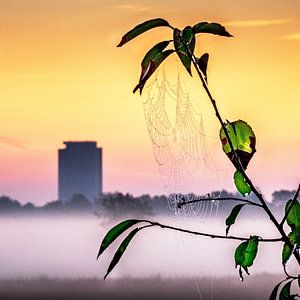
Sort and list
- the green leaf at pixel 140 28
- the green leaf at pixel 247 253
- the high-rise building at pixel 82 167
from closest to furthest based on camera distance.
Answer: the green leaf at pixel 140 28 → the green leaf at pixel 247 253 → the high-rise building at pixel 82 167

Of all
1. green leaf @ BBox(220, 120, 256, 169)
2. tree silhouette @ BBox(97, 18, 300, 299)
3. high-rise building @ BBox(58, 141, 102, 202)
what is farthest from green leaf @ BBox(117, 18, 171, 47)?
high-rise building @ BBox(58, 141, 102, 202)

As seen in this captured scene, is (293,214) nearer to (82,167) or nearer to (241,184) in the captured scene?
(241,184)

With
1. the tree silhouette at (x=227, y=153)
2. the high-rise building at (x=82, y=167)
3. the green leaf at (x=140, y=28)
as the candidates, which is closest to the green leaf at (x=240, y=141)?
the tree silhouette at (x=227, y=153)

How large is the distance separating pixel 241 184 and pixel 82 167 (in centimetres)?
820

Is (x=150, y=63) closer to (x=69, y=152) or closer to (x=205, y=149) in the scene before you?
(x=205, y=149)

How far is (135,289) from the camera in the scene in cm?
916

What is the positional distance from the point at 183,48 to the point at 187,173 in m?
3.05

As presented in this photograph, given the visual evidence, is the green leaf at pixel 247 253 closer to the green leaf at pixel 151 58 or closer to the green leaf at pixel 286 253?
the green leaf at pixel 286 253

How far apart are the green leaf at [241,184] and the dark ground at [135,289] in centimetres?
714

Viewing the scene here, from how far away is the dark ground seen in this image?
8.51 m

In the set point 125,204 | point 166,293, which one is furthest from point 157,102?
point 125,204

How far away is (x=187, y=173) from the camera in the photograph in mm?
3750

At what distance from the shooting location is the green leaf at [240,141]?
756 millimetres

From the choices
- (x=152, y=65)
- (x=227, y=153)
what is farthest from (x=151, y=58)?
(x=227, y=153)
